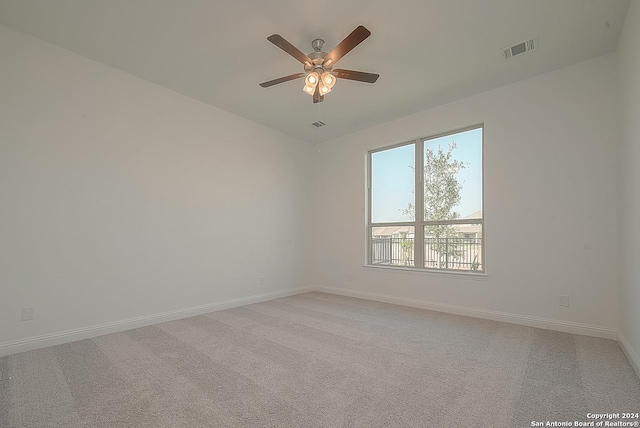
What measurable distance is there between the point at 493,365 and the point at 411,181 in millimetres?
2943

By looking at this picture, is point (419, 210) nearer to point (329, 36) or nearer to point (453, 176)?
point (453, 176)

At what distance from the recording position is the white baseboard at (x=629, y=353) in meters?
2.32

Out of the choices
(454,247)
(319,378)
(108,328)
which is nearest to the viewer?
(319,378)

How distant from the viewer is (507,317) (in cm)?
370

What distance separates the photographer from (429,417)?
5.86ft

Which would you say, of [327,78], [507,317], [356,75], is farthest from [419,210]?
[327,78]

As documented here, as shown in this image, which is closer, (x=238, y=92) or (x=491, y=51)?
(x=491, y=51)

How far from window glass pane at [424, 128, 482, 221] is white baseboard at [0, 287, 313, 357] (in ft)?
10.3

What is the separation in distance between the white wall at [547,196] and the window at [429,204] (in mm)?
210

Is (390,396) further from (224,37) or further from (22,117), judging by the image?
(22,117)

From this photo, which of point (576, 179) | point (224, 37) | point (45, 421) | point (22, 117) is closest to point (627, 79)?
point (576, 179)

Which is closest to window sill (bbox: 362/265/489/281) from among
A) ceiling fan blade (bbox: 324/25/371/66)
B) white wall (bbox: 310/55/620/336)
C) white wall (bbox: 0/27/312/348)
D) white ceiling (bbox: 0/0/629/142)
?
white wall (bbox: 310/55/620/336)

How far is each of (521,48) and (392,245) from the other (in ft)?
10.1

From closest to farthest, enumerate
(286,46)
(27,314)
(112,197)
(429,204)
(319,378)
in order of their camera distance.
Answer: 1. (319,378)
2. (286,46)
3. (27,314)
4. (112,197)
5. (429,204)
